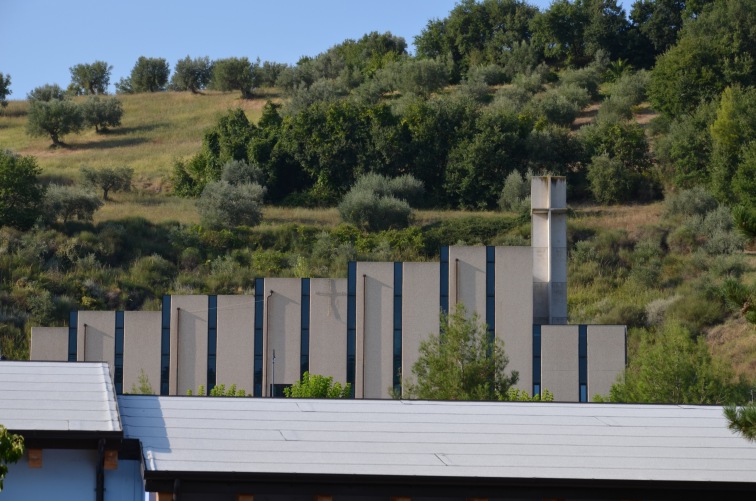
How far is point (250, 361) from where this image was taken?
35.1 meters

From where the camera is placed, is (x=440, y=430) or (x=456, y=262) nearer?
(x=440, y=430)

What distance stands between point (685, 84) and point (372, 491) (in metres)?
68.1

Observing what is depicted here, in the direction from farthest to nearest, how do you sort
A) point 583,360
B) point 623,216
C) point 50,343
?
point 623,216 < point 50,343 < point 583,360

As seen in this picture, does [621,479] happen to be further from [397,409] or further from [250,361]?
[250,361]

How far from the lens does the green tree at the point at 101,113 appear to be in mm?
83438

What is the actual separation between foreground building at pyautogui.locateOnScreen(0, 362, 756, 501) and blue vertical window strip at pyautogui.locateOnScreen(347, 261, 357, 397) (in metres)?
20.3

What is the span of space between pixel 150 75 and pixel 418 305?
2915 inches

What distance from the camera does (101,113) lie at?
8388 cm

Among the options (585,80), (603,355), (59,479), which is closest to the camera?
(59,479)

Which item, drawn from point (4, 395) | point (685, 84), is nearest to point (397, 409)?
point (4, 395)

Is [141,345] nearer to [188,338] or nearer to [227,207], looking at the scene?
[188,338]

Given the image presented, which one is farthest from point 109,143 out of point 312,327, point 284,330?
point 312,327

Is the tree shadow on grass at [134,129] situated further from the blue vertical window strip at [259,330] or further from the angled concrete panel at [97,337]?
the blue vertical window strip at [259,330]

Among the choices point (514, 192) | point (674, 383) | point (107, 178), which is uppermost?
point (107, 178)
